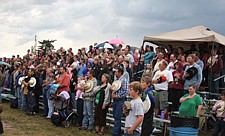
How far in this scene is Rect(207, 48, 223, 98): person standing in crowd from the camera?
34.5 feet

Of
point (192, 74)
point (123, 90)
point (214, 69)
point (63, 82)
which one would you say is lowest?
point (123, 90)

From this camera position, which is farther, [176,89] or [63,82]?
[63,82]

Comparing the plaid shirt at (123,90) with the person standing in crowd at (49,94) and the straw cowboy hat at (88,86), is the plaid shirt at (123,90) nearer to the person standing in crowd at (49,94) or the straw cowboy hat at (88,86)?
the straw cowboy hat at (88,86)

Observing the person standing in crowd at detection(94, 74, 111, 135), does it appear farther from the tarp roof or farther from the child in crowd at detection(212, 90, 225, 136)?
the child in crowd at detection(212, 90, 225, 136)

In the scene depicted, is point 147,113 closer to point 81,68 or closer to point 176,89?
point 176,89

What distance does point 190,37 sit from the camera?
37.0ft

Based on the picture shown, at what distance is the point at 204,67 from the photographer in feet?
35.5

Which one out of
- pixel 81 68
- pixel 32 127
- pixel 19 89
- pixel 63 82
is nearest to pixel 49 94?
pixel 63 82

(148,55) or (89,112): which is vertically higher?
(148,55)

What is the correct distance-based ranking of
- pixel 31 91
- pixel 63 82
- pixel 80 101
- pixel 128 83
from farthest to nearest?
pixel 31 91 < pixel 63 82 < pixel 80 101 < pixel 128 83

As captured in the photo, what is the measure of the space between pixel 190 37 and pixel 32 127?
591 centimetres

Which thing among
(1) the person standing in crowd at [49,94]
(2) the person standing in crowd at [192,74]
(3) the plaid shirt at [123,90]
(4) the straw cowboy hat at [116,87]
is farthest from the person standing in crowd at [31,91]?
(2) the person standing in crowd at [192,74]

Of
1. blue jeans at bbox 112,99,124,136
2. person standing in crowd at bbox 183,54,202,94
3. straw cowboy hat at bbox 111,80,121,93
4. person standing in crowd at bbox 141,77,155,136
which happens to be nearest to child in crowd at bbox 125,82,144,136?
person standing in crowd at bbox 141,77,155,136

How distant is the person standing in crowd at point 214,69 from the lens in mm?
10516
